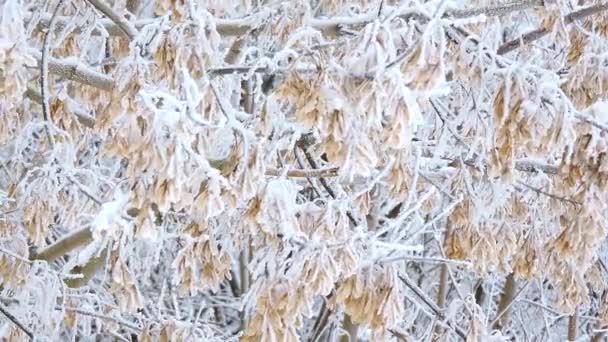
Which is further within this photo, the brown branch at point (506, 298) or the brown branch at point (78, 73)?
the brown branch at point (506, 298)

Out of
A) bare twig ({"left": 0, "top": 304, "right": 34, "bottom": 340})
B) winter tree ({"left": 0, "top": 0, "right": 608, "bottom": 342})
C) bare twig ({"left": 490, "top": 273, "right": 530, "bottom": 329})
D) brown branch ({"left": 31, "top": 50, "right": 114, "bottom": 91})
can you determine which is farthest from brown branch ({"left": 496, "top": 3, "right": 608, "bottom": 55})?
bare twig ({"left": 490, "top": 273, "right": 530, "bottom": 329})

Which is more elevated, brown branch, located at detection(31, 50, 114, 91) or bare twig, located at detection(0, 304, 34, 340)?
brown branch, located at detection(31, 50, 114, 91)

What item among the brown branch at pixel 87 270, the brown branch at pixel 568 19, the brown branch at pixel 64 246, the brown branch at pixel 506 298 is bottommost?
the brown branch at pixel 506 298

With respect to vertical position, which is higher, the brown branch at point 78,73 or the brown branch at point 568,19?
the brown branch at point 568,19

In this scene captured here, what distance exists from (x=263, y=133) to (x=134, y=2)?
204cm

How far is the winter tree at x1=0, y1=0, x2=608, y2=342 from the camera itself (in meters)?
2.14

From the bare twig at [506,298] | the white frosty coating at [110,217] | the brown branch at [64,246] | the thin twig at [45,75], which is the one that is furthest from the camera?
the bare twig at [506,298]

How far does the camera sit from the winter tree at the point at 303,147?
7.02 ft

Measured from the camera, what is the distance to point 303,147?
3594 millimetres

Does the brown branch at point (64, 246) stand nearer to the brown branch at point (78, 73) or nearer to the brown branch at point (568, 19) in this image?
the brown branch at point (78, 73)

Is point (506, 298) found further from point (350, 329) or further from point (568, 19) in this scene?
point (568, 19)

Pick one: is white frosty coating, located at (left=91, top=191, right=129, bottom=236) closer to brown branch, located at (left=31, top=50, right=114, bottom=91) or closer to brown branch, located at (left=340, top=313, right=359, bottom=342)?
brown branch, located at (left=31, top=50, right=114, bottom=91)

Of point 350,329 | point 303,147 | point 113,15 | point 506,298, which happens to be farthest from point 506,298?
point 113,15

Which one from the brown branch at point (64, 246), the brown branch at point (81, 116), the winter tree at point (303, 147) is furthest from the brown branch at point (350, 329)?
the brown branch at point (81, 116)
